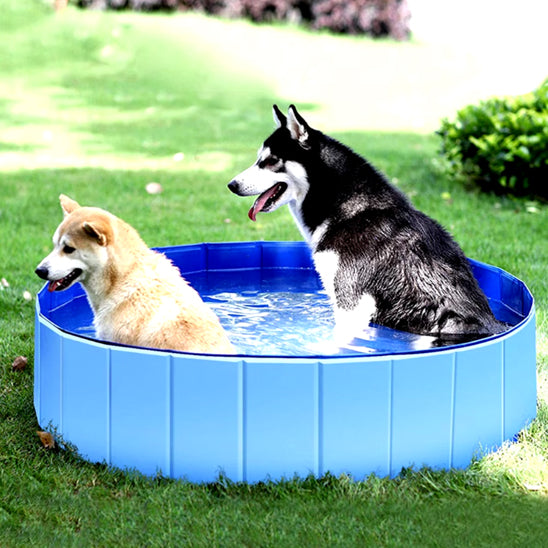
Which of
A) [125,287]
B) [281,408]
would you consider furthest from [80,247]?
[281,408]

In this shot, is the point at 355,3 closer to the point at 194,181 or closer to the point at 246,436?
the point at 194,181

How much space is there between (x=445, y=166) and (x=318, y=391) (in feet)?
27.4

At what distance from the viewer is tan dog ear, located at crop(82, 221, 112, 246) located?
4.68 metres

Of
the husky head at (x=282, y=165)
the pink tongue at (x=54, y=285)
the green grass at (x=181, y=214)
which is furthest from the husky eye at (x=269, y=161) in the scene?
the green grass at (x=181, y=214)

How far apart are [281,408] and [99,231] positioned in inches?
52.3

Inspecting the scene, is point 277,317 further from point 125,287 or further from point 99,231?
point 99,231

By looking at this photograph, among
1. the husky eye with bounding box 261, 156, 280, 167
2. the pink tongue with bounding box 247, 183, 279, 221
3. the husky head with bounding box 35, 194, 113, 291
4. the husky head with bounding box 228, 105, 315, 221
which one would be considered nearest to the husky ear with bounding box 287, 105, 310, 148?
the husky head with bounding box 228, 105, 315, 221

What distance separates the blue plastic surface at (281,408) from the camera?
425 cm

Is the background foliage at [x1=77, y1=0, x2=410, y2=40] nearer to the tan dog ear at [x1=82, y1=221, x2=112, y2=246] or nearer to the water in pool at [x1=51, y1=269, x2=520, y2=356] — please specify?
the water in pool at [x1=51, y1=269, x2=520, y2=356]

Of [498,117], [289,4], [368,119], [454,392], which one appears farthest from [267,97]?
[454,392]

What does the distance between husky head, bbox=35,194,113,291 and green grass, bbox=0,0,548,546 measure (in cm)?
95

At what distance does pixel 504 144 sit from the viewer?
10.2 metres

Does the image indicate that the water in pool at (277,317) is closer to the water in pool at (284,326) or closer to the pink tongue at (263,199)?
the water in pool at (284,326)

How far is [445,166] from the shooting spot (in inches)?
477
